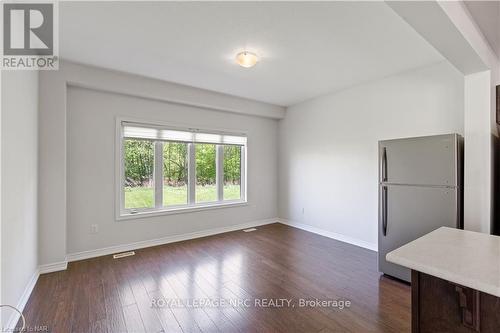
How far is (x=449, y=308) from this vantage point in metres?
1.18

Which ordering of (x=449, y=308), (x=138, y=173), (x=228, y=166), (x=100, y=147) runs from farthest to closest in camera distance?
(x=228, y=166)
(x=138, y=173)
(x=100, y=147)
(x=449, y=308)

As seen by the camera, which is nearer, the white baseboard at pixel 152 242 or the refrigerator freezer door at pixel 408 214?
the refrigerator freezer door at pixel 408 214

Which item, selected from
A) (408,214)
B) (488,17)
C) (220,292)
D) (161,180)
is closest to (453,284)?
(408,214)

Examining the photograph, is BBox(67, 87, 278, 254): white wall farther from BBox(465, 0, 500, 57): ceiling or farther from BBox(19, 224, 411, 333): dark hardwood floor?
BBox(465, 0, 500, 57): ceiling

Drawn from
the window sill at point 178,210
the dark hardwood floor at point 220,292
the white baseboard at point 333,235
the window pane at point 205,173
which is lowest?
the dark hardwood floor at point 220,292

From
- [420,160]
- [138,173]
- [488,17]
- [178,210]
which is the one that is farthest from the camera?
[178,210]

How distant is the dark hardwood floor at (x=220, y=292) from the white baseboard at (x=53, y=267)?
88 mm

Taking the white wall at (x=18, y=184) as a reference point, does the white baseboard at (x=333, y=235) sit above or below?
below

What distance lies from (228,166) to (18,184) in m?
3.25

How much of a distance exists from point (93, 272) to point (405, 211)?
3772mm

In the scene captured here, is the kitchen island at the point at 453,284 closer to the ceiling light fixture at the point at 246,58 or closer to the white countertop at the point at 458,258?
the white countertop at the point at 458,258

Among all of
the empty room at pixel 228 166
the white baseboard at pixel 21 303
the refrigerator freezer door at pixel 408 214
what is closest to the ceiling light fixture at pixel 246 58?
the empty room at pixel 228 166

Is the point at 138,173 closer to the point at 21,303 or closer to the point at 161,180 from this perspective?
the point at 161,180

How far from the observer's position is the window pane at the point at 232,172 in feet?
15.9
